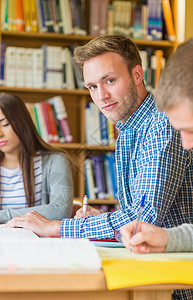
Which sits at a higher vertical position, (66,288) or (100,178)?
(66,288)

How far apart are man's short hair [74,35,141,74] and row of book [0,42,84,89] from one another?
5.63 ft

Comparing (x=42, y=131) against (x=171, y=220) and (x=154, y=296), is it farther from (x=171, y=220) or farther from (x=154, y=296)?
(x=154, y=296)

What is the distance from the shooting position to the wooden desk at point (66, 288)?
2.43 ft

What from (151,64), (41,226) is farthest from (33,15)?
(41,226)

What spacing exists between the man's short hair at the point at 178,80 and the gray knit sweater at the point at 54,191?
1.07 metres

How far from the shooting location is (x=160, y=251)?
0.97 m

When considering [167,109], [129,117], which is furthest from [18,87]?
[167,109]

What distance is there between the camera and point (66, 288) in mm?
749

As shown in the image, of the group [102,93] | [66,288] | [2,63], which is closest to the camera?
[66,288]

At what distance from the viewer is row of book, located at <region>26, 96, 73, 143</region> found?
3.38 metres

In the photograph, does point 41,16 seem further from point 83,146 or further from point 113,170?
point 113,170

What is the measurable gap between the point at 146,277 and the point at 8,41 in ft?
9.98

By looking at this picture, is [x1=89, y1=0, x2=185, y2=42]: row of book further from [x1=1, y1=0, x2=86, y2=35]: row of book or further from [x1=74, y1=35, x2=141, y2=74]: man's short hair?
[x1=74, y1=35, x2=141, y2=74]: man's short hair

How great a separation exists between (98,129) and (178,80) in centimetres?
257
